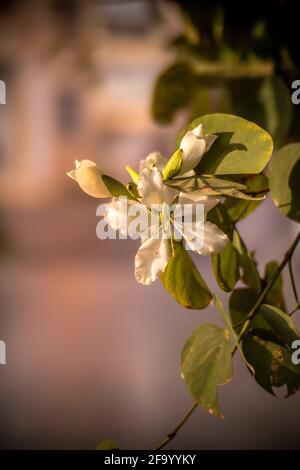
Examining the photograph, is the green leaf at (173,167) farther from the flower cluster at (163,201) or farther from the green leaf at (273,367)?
the green leaf at (273,367)

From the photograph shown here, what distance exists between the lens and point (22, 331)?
1.92 meters

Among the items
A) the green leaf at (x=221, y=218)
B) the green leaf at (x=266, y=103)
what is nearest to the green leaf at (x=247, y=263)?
the green leaf at (x=221, y=218)

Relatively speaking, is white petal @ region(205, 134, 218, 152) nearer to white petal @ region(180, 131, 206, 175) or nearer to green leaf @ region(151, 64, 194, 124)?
white petal @ region(180, 131, 206, 175)

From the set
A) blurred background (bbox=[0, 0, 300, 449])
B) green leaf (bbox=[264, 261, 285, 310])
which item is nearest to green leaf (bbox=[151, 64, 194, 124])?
blurred background (bbox=[0, 0, 300, 449])

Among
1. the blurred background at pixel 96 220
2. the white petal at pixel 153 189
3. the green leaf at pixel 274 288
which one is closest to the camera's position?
the white petal at pixel 153 189

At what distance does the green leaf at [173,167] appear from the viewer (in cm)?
30

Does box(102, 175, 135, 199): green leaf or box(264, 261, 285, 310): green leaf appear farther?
box(264, 261, 285, 310): green leaf

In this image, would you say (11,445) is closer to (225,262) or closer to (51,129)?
(225,262)

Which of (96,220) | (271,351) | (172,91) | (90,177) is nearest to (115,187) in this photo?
(90,177)

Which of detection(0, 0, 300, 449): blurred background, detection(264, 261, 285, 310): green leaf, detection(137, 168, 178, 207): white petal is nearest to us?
detection(137, 168, 178, 207): white petal

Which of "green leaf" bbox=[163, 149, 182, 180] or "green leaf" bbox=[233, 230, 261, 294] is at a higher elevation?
"green leaf" bbox=[163, 149, 182, 180]

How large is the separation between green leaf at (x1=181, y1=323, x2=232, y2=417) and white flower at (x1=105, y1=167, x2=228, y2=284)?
0.06 meters

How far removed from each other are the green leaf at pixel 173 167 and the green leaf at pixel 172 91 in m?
0.24

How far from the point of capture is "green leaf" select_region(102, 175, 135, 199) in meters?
0.30
